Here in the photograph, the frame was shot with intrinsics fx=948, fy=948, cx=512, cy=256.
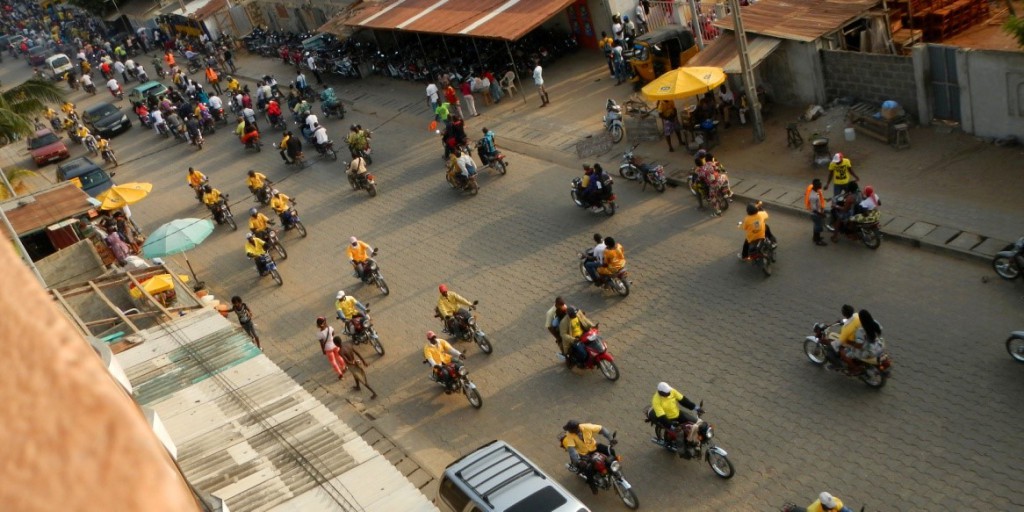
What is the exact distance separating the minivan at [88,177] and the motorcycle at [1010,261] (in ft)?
82.1

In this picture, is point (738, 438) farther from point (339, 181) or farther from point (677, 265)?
point (339, 181)

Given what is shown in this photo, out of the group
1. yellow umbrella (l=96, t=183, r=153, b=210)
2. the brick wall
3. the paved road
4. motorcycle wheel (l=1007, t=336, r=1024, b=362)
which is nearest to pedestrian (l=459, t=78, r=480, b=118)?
the paved road

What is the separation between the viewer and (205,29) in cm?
4900

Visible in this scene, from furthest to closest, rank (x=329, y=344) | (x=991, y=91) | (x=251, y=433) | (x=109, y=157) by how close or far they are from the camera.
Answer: (x=109, y=157)
(x=991, y=91)
(x=329, y=344)
(x=251, y=433)

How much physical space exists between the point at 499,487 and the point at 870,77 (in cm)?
1263

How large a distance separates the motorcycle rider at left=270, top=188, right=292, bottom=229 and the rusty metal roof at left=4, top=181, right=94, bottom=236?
4.58 meters

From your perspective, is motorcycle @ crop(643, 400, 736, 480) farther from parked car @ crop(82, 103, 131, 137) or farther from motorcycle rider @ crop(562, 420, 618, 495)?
parked car @ crop(82, 103, 131, 137)

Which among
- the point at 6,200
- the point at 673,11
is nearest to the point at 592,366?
the point at 673,11

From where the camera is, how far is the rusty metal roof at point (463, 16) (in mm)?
26156

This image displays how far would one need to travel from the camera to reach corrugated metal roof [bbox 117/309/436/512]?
1041cm

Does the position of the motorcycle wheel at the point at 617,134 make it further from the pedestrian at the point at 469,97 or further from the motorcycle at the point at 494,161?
the pedestrian at the point at 469,97

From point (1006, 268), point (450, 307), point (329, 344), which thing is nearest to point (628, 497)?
point (450, 307)

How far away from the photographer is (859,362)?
12055 mm

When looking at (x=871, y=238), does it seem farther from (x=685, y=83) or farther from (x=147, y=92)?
(x=147, y=92)
